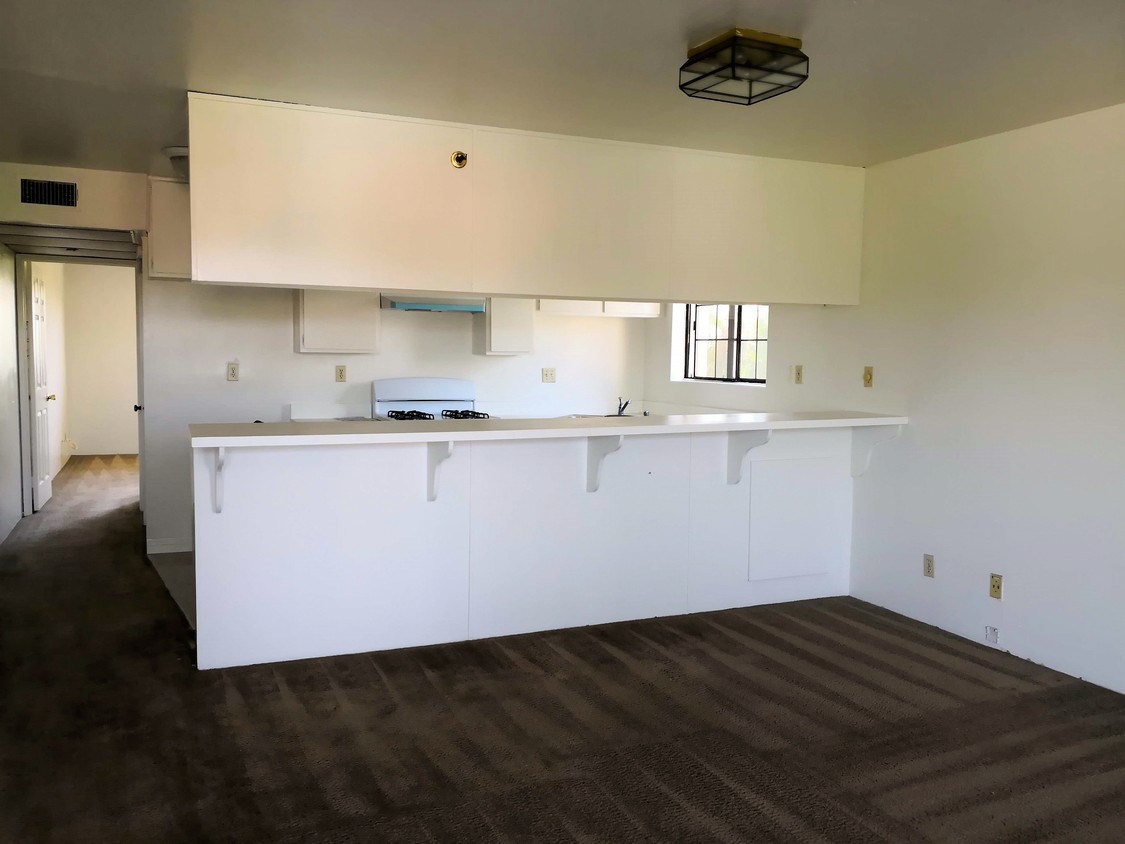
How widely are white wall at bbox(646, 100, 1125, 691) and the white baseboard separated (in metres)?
4.21

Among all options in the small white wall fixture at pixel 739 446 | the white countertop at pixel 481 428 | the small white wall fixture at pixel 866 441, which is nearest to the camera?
the white countertop at pixel 481 428

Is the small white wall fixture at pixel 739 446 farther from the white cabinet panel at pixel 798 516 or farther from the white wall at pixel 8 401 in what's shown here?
the white wall at pixel 8 401

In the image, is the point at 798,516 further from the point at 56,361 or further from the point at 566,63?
the point at 56,361

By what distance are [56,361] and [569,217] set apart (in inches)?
305

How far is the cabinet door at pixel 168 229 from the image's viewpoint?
4.77 metres

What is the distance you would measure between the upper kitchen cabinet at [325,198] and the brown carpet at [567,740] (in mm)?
1614

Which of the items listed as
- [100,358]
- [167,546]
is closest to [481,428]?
[167,546]

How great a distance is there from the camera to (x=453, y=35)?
2.53 meters

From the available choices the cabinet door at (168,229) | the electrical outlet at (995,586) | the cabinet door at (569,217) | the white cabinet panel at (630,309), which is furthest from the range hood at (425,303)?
the electrical outlet at (995,586)

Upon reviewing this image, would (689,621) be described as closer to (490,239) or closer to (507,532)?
(507,532)

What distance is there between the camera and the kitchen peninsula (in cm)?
339

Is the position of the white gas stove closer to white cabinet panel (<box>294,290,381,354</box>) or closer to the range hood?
white cabinet panel (<box>294,290,381,354</box>)

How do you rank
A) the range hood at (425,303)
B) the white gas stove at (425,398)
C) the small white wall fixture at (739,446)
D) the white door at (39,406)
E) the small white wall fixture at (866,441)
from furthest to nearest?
1. the white door at (39,406)
2. the white gas stove at (425,398)
3. the range hood at (425,303)
4. the small white wall fixture at (866,441)
5. the small white wall fixture at (739,446)

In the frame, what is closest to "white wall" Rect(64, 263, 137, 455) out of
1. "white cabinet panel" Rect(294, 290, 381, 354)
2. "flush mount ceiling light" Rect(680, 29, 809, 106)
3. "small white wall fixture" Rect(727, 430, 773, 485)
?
"white cabinet panel" Rect(294, 290, 381, 354)
